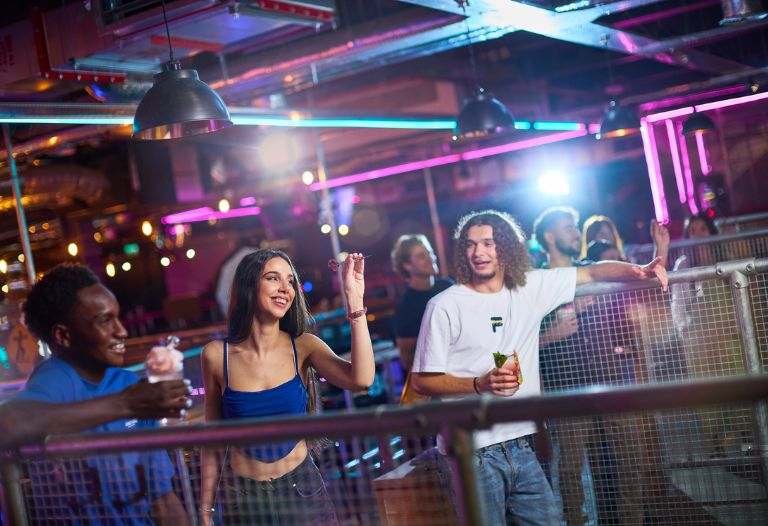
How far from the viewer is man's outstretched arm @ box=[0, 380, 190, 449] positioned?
2.20m

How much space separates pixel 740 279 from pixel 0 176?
5.60m

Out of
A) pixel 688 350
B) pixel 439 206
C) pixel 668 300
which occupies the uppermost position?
pixel 439 206

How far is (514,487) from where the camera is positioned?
3.54m

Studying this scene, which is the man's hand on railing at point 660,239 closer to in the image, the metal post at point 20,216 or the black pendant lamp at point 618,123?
the metal post at point 20,216

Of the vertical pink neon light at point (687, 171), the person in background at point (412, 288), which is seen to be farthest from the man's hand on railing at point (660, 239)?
the vertical pink neon light at point (687, 171)

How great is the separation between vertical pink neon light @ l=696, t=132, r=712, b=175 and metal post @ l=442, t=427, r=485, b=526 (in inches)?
532

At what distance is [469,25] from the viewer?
591 cm

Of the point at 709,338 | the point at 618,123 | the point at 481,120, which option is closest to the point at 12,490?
the point at 709,338

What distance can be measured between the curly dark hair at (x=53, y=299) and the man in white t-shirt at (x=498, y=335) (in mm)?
1520

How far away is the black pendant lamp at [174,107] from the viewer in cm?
415

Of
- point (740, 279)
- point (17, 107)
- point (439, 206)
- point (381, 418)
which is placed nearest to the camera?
point (381, 418)

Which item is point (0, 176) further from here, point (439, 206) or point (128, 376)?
point (439, 206)

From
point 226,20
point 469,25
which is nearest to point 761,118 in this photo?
point 469,25

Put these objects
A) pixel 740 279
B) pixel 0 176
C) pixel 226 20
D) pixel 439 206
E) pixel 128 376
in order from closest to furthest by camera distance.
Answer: pixel 128 376
pixel 740 279
pixel 226 20
pixel 0 176
pixel 439 206
